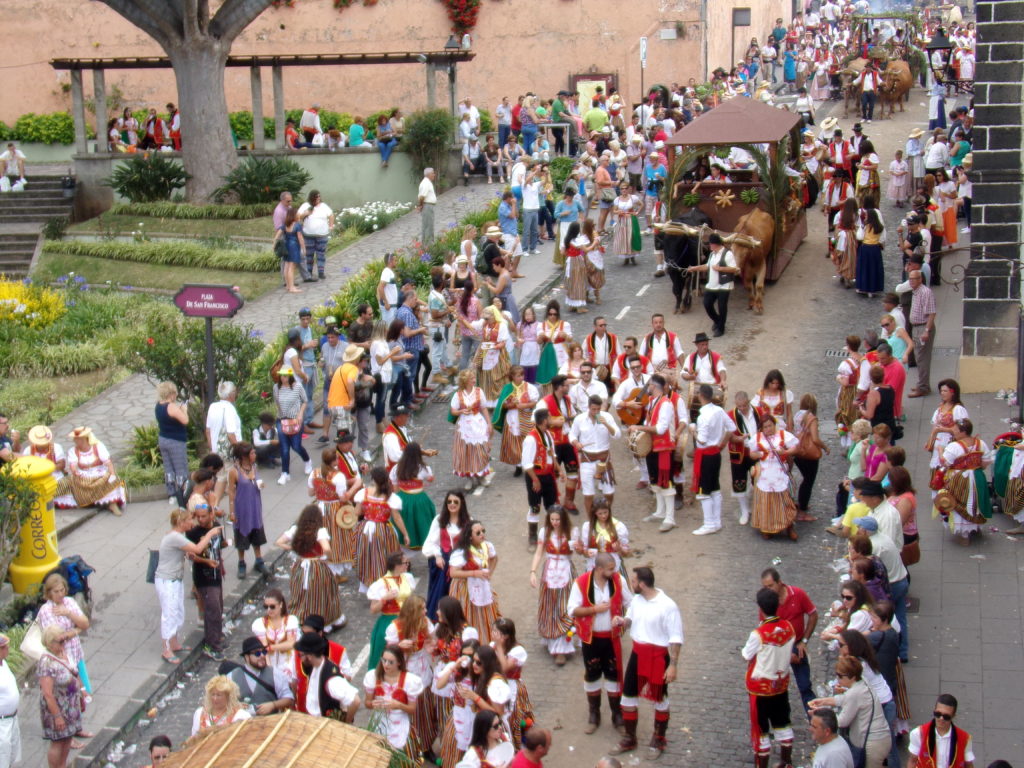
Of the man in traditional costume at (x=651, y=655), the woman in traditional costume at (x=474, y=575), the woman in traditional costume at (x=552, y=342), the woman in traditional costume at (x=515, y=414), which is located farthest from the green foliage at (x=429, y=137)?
the man in traditional costume at (x=651, y=655)

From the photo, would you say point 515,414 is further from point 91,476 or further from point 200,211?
point 200,211

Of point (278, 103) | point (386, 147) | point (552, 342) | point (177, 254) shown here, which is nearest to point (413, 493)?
point (552, 342)

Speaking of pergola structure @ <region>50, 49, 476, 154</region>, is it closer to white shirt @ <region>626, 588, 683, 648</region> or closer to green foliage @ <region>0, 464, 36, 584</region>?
green foliage @ <region>0, 464, 36, 584</region>

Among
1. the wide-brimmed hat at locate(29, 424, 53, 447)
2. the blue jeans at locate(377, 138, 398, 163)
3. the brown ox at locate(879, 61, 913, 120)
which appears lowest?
the wide-brimmed hat at locate(29, 424, 53, 447)

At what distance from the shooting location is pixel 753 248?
19.2 metres

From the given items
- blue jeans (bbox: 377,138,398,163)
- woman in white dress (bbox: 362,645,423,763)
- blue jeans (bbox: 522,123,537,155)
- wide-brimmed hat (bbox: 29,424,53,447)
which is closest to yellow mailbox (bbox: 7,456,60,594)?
wide-brimmed hat (bbox: 29,424,53,447)

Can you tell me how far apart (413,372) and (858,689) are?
8598 mm

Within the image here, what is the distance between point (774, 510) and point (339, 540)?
13.3ft

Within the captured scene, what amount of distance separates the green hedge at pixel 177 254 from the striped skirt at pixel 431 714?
46.5ft

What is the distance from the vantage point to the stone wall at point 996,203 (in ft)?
53.2

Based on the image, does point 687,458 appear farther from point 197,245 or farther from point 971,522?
point 197,245

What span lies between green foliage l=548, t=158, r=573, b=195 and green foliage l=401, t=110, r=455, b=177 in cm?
234

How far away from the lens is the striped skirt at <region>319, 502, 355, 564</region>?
40.4ft

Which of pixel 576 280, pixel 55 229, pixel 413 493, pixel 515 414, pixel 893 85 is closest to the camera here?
pixel 413 493
